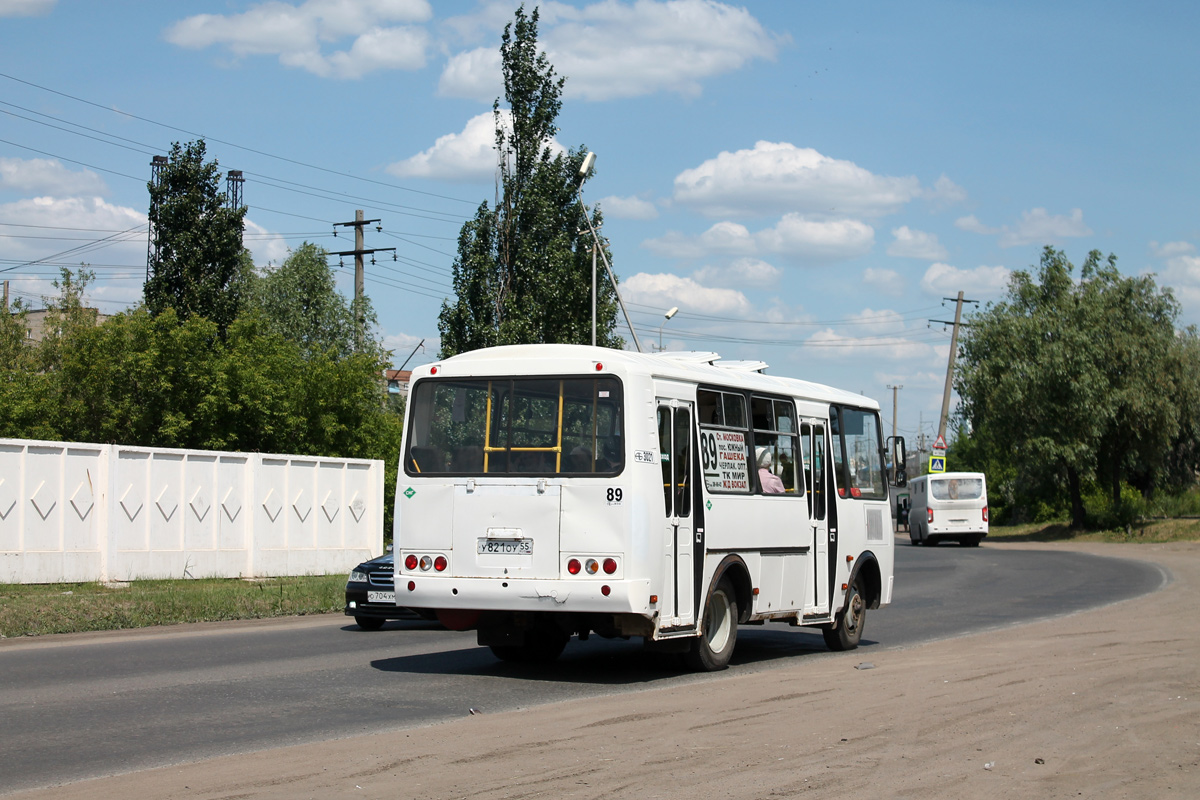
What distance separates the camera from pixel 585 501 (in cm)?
1119

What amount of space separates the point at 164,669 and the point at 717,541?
539 cm

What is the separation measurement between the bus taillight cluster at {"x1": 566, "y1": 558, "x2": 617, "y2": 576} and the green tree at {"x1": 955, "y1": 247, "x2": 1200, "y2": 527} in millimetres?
43029

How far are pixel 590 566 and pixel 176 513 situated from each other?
14590mm

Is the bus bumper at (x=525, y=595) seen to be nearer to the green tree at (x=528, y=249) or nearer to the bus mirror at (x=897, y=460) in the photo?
the bus mirror at (x=897, y=460)

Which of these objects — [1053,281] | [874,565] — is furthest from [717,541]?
[1053,281]

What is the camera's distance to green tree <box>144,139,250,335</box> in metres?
40.5

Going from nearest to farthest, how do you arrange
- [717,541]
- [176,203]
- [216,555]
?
[717,541]
[216,555]
[176,203]

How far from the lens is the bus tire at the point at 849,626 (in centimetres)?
1474

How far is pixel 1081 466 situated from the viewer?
50.8 metres

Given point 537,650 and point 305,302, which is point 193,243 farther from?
point 537,650

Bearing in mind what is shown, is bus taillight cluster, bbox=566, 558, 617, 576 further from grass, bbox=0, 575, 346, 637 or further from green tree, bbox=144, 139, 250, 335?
green tree, bbox=144, 139, 250, 335

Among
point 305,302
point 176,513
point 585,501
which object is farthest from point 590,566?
point 305,302

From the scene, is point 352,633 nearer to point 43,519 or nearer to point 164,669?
point 164,669

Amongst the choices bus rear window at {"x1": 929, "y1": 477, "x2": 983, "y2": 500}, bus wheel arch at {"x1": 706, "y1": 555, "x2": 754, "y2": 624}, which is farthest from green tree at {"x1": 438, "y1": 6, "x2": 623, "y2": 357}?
bus wheel arch at {"x1": 706, "y1": 555, "x2": 754, "y2": 624}
